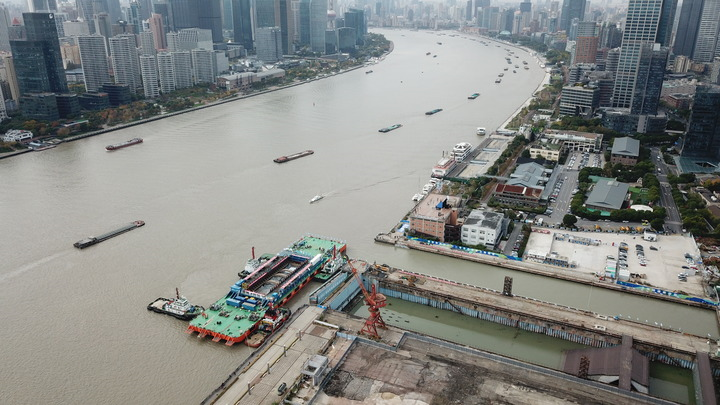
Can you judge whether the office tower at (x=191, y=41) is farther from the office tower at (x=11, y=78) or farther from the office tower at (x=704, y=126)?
the office tower at (x=704, y=126)

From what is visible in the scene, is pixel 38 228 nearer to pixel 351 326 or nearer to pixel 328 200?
pixel 328 200

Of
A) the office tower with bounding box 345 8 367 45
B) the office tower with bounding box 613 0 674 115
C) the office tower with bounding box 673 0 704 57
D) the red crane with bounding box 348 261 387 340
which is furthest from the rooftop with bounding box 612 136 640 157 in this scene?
the office tower with bounding box 345 8 367 45

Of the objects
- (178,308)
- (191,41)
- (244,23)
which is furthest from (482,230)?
(244,23)

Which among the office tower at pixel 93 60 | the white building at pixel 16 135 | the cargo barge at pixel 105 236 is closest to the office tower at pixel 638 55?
the cargo barge at pixel 105 236

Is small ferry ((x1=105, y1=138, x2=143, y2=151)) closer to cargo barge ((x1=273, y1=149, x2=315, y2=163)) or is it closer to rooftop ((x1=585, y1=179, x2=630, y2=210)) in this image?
cargo barge ((x1=273, y1=149, x2=315, y2=163))

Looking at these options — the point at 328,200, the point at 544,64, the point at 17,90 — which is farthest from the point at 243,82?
the point at 544,64

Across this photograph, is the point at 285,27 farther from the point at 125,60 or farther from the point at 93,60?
the point at 93,60
